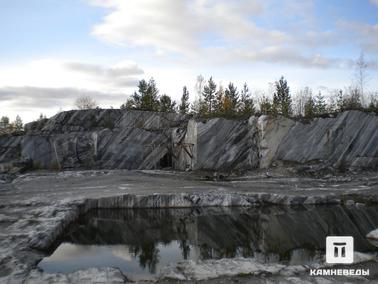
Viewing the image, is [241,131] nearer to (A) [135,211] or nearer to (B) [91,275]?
(A) [135,211]

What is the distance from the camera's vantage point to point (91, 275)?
8180mm

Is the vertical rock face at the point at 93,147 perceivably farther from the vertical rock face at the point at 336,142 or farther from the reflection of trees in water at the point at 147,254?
the reflection of trees in water at the point at 147,254

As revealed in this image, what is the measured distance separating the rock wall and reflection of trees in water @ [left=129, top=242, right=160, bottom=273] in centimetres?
1734

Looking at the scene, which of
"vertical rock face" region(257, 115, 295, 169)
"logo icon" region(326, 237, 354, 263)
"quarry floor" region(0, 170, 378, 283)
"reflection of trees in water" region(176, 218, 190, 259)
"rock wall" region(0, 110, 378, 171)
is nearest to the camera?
"quarry floor" region(0, 170, 378, 283)

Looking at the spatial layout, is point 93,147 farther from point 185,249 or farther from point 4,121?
point 4,121

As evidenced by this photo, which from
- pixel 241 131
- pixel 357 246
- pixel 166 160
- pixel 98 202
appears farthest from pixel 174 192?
pixel 166 160

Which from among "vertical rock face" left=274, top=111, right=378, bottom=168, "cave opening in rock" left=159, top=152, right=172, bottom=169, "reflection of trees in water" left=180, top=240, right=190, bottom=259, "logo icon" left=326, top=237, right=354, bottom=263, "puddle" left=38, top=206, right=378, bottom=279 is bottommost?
"reflection of trees in water" left=180, top=240, right=190, bottom=259

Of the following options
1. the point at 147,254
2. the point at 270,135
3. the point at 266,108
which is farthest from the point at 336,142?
the point at 147,254

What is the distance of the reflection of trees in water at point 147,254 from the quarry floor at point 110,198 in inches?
64.2

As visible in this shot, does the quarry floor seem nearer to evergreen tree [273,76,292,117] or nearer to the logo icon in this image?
the logo icon

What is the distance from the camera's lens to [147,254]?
36.3 ft

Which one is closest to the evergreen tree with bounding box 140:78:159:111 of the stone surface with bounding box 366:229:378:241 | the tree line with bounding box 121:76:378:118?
the tree line with bounding box 121:76:378:118

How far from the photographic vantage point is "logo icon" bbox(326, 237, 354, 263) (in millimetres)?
9133

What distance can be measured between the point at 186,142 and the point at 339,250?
73.3 ft
